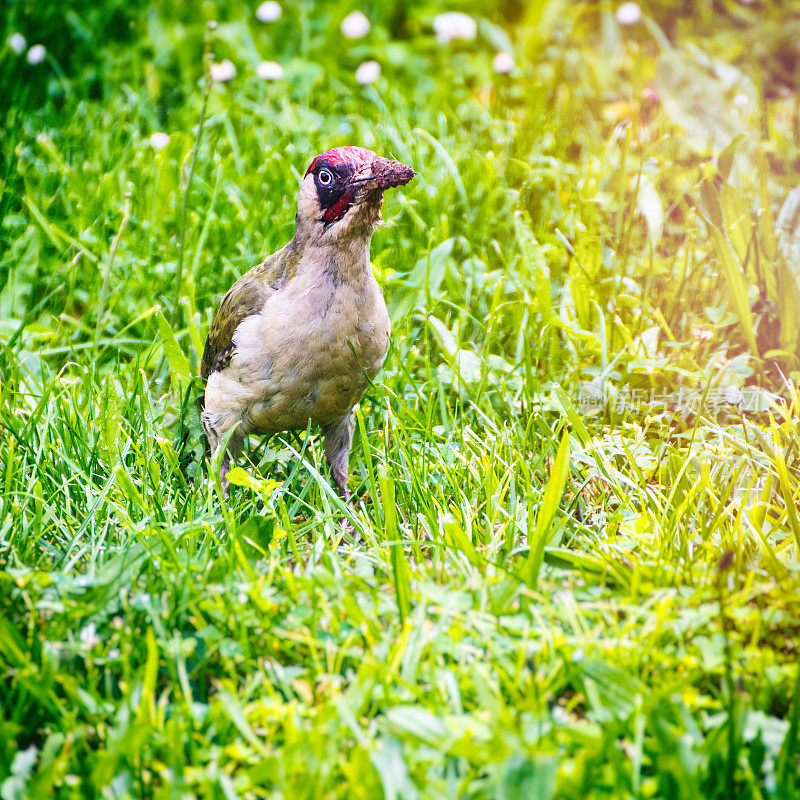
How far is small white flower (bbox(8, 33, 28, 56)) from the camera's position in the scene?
21.0 feet

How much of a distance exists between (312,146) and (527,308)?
190 centimetres

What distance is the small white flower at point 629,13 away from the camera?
23.5 feet

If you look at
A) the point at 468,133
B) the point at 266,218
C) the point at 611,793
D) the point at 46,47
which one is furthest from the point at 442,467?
the point at 46,47

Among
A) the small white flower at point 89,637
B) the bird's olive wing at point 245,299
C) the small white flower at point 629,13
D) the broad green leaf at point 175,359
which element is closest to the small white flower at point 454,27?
the small white flower at point 629,13

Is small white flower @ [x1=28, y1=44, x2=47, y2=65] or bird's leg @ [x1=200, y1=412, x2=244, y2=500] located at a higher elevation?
small white flower @ [x1=28, y1=44, x2=47, y2=65]

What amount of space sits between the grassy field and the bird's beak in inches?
33.5

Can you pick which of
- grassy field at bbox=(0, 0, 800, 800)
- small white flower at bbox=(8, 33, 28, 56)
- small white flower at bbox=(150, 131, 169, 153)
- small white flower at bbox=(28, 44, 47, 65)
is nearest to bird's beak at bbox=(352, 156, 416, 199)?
grassy field at bbox=(0, 0, 800, 800)

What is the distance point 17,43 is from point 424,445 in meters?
4.59

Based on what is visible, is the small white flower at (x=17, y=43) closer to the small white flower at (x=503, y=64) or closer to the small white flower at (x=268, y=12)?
the small white flower at (x=268, y=12)

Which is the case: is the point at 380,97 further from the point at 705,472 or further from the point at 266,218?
the point at 705,472

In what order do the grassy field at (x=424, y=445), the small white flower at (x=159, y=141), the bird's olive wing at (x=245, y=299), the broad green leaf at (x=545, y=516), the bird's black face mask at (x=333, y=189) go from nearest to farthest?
the grassy field at (x=424, y=445) < the broad green leaf at (x=545, y=516) < the bird's black face mask at (x=333, y=189) < the bird's olive wing at (x=245, y=299) < the small white flower at (x=159, y=141)

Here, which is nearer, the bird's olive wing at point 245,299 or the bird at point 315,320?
the bird at point 315,320

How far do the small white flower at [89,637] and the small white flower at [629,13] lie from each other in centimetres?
628

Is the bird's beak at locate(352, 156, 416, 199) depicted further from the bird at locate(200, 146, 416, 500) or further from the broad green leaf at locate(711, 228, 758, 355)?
the broad green leaf at locate(711, 228, 758, 355)
